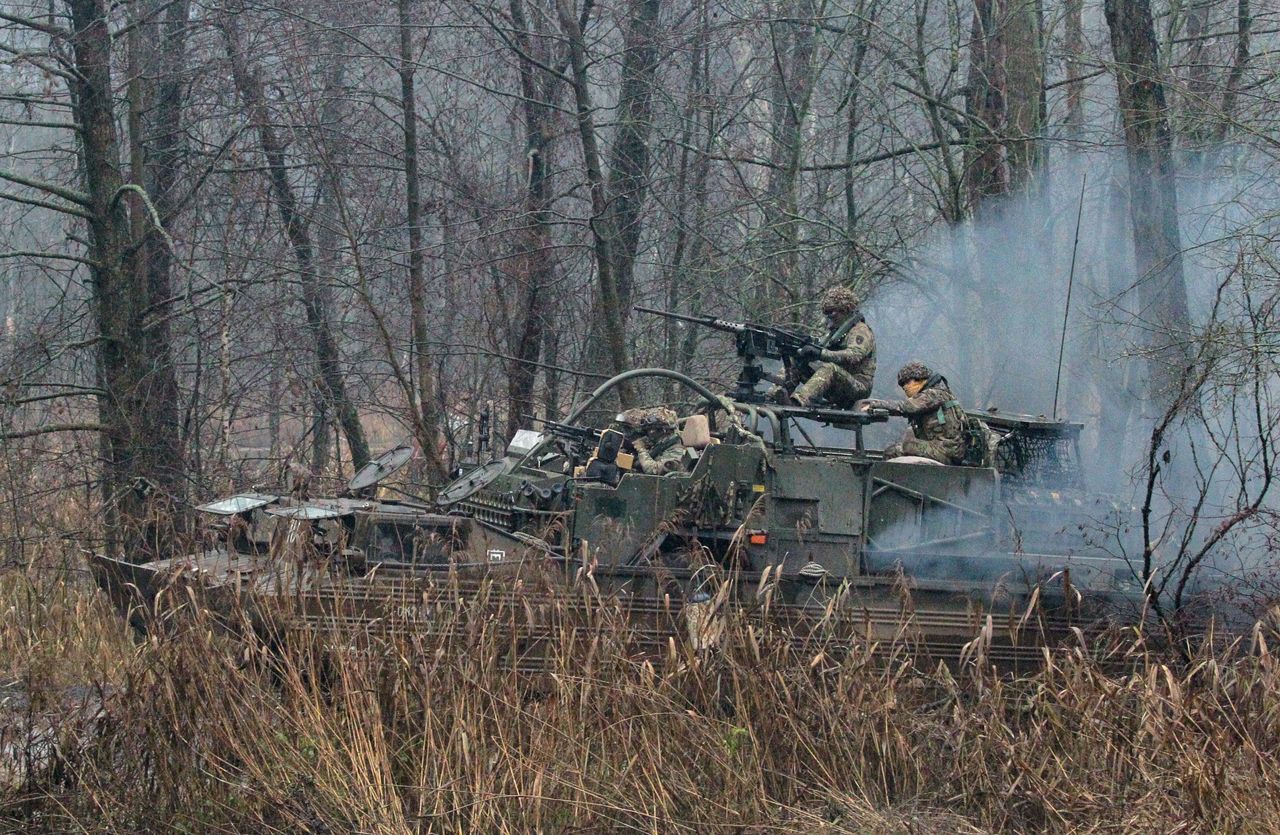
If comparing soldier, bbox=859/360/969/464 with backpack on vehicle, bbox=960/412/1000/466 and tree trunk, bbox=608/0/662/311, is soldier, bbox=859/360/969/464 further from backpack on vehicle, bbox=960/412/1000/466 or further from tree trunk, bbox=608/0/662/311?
tree trunk, bbox=608/0/662/311

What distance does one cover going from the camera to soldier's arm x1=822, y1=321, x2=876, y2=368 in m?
10.3

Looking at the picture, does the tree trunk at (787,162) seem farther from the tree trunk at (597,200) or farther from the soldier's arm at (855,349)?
the soldier's arm at (855,349)

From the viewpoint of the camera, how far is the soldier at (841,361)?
33.5 ft

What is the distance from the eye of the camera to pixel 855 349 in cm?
1034

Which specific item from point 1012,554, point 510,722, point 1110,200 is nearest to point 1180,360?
point 1012,554

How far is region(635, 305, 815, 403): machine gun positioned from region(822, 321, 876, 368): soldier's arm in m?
0.20

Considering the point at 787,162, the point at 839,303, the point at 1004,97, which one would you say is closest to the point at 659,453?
the point at 839,303

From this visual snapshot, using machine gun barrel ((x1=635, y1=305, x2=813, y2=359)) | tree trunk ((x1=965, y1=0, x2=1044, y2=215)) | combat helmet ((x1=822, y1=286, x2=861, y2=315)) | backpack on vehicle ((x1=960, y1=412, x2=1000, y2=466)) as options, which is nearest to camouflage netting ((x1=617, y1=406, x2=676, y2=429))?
machine gun barrel ((x1=635, y1=305, x2=813, y2=359))

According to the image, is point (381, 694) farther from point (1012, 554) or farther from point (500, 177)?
point (500, 177)

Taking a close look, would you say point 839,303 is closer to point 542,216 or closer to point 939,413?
point 939,413

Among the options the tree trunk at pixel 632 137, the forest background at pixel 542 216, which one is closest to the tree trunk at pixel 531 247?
the forest background at pixel 542 216

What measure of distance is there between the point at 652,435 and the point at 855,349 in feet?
6.17

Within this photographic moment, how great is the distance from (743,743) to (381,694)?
5.06 ft

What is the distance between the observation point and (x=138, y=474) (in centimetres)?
1108
